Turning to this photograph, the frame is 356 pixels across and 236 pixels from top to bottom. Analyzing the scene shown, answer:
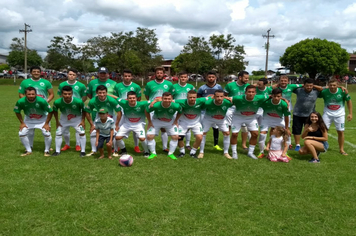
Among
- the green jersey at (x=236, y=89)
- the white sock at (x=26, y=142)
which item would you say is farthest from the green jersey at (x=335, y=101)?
the white sock at (x=26, y=142)

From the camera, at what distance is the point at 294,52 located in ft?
159

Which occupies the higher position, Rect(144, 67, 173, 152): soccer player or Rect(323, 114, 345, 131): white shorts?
Rect(144, 67, 173, 152): soccer player

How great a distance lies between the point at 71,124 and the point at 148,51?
42.2 meters

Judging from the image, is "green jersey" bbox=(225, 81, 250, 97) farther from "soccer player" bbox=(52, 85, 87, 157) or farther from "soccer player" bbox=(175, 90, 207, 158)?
"soccer player" bbox=(52, 85, 87, 157)

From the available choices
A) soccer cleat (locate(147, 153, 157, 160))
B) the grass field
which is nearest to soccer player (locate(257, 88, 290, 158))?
the grass field

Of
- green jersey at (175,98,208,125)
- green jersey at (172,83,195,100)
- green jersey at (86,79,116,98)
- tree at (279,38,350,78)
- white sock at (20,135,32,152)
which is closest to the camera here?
white sock at (20,135,32,152)

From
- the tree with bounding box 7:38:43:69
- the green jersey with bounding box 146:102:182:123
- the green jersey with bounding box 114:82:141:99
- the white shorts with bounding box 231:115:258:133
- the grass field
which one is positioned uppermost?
the tree with bounding box 7:38:43:69

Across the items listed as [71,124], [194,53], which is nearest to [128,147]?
[71,124]

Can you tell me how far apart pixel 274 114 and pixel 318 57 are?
1764 inches

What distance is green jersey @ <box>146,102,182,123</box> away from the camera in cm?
634

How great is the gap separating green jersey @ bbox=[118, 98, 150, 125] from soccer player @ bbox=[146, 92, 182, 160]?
19 cm

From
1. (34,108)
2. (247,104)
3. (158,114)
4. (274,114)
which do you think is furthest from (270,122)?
(34,108)

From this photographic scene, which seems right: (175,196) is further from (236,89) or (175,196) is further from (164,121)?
(236,89)

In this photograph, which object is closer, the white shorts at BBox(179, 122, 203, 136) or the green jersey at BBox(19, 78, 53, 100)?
the white shorts at BBox(179, 122, 203, 136)
